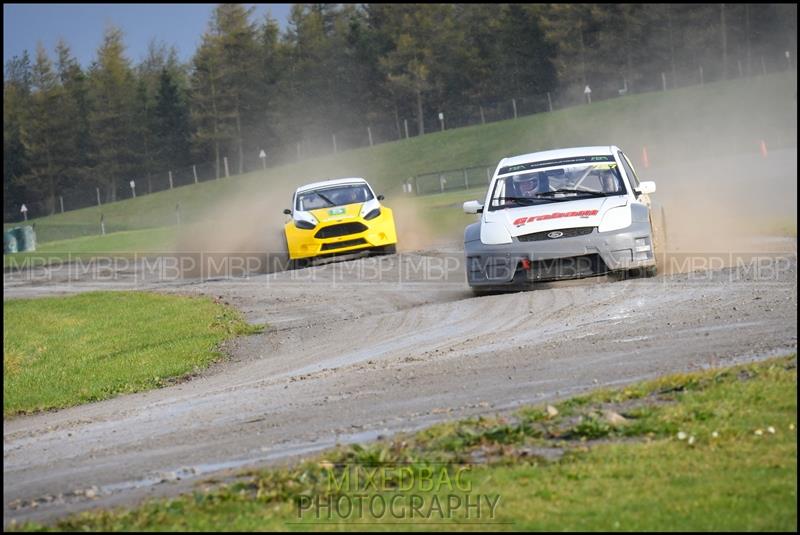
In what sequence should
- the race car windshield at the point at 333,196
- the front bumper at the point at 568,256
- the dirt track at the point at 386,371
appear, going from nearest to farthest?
the dirt track at the point at 386,371, the front bumper at the point at 568,256, the race car windshield at the point at 333,196

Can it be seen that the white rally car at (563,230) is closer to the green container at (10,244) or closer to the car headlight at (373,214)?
the car headlight at (373,214)

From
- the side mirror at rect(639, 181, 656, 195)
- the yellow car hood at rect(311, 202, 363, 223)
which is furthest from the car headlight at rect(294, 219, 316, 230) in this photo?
the side mirror at rect(639, 181, 656, 195)

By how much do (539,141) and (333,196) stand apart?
148ft

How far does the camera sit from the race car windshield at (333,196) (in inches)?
865

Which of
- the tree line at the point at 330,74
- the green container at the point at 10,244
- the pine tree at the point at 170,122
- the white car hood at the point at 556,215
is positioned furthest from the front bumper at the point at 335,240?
the pine tree at the point at 170,122

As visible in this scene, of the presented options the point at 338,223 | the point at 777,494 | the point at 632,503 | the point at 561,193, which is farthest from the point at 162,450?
the point at 338,223

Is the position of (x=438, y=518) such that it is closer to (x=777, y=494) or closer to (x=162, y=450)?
(x=777, y=494)

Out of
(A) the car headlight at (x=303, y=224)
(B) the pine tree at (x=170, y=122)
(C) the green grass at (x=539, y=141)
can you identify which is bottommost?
(A) the car headlight at (x=303, y=224)

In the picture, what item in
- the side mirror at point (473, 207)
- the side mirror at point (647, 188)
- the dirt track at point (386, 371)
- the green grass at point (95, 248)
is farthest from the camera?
the green grass at point (95, 248)

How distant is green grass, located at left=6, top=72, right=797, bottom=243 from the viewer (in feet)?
186

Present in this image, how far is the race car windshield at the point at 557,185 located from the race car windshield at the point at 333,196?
294 inches

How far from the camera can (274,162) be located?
9119 cm

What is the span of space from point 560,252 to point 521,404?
5.63 metres

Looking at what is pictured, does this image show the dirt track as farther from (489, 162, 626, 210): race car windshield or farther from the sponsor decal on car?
(489, 162, 626, 210): race car windshield
